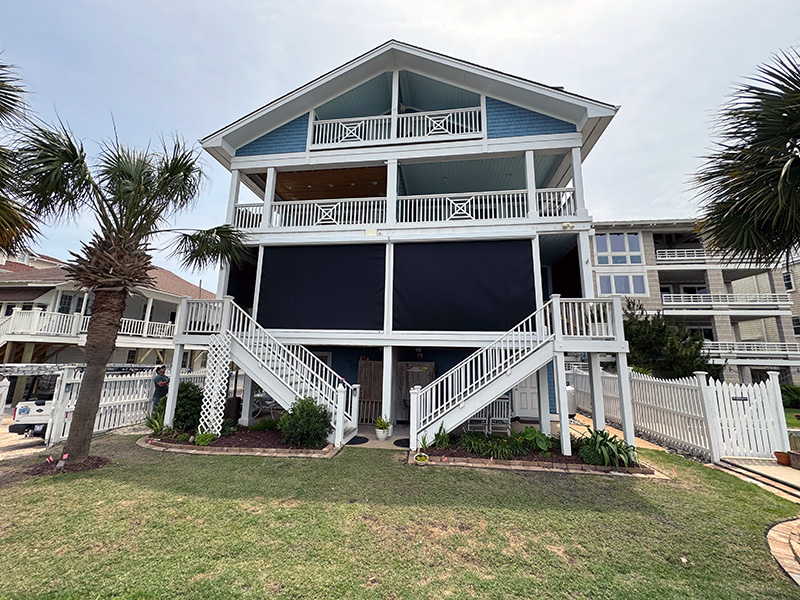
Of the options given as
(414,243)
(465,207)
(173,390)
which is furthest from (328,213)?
(173,390)

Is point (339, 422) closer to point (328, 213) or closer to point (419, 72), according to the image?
point (328, 213)

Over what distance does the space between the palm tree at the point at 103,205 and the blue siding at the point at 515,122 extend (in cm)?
791

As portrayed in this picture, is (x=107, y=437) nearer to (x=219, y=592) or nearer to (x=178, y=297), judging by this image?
(x=219, y=592)

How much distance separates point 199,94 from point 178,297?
1592cm

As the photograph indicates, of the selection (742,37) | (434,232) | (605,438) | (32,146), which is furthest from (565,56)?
(32,146)

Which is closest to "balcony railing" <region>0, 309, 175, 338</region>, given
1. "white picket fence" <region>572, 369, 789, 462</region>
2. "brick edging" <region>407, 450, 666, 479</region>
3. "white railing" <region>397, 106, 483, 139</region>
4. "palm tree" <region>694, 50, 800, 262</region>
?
"white railing" <region>397, 106, 483, 139</region>

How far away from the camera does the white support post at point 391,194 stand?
31.0 ft

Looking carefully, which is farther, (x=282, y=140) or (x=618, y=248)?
(x=618, y=248)

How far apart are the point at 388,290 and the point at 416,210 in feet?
8.32

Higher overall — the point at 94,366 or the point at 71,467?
the point at 94,366

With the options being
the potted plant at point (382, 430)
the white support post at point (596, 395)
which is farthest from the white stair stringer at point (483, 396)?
the white support post at point (596, 395)

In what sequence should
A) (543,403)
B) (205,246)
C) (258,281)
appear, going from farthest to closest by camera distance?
(258,281), (543,403), (205,246)

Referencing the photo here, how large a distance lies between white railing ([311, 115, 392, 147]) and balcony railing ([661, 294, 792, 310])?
75.6ft

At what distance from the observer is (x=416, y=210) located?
9617 mm
